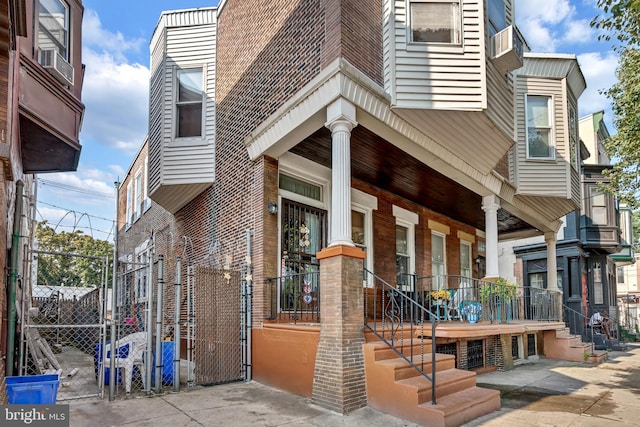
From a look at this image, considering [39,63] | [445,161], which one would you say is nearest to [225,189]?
[39,63]

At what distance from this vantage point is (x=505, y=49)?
309 inches

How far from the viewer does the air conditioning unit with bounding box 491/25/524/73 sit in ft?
25.5

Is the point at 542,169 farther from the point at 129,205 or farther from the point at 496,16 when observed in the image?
the point at 129,205

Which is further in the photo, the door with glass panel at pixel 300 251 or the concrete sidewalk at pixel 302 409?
the door with glass panel at pixel 300 251

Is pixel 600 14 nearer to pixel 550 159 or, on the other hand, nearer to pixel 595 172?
pixel 550 159

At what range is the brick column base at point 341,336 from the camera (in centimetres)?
575

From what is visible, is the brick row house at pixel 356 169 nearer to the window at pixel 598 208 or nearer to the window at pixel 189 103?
the window at pixel 189 103

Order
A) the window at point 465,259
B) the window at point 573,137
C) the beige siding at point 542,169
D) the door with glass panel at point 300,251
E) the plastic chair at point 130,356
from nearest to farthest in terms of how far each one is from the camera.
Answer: the plastic chair at point 130,356 → the door with glass panel at point 300,251 → the beige siding at point 542,169 → the window at point 573,137 → the window at point 465,259

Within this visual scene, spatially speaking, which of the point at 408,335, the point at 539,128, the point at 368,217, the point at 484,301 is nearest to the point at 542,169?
the point at 539,128

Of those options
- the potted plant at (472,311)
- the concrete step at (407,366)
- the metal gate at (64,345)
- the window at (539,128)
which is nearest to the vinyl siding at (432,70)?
the concrete step at (407,366)

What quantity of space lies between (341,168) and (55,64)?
4.88 m

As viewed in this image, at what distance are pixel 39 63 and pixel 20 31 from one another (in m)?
2.15

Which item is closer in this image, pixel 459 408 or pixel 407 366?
pixel 459 408

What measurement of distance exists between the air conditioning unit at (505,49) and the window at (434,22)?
2.85 ft
